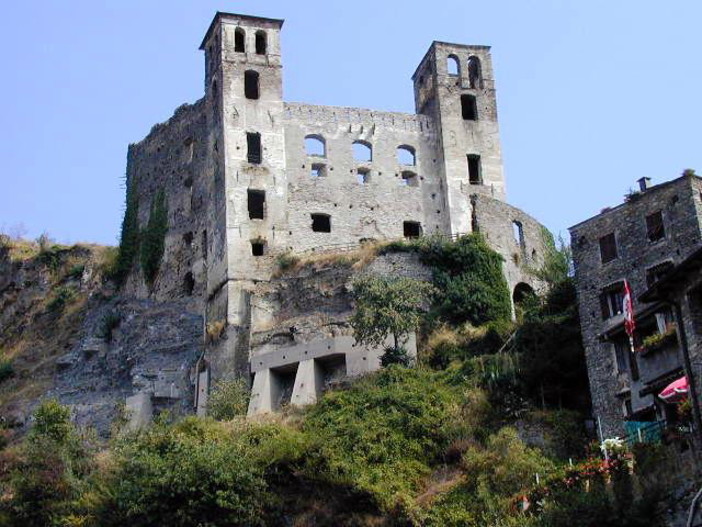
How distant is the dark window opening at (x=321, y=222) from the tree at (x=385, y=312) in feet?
26.8

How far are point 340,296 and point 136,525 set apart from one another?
15505 millimetres

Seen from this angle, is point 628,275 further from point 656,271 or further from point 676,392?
point 676,392

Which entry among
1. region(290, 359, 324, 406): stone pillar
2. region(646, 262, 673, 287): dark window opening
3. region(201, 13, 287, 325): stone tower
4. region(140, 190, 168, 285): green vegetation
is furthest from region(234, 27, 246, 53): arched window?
region(646, 262, 673, 287): dark window opening

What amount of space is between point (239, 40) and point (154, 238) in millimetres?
9687

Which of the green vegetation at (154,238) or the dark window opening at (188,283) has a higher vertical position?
the green vegetation at (154,238)

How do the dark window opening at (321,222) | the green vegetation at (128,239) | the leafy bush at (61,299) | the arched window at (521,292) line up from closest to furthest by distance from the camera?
the arched window at (521,292), the dark window opening at (321,222), the green vegetation at (128,239), the leafy bush at (61,299)

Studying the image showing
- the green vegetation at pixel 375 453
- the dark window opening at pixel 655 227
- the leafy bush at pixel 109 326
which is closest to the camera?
the green vegetation at pixel 375 453

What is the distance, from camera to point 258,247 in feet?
Answer: 178

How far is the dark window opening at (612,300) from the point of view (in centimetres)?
3841

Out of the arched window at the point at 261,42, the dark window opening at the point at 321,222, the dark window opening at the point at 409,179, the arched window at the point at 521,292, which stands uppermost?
the arched window at the point at 261,42

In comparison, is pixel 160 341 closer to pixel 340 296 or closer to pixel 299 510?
pixel 340 296

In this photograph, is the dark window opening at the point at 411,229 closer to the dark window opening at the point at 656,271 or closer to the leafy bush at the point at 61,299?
the leafy bush at the point at 61,299

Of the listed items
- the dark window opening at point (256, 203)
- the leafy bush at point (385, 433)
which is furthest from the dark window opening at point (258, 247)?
the leafy bush at point (385, 433)

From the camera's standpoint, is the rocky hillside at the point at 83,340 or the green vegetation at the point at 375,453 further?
the rocky hillside at the point at 83,340
